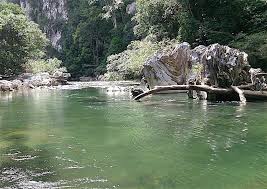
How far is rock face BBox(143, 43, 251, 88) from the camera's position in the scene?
61.9ft

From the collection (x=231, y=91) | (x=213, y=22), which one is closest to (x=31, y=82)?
(x=213, y=22)

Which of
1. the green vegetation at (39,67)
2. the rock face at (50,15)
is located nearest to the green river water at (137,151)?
the green vegetation at (39,67)

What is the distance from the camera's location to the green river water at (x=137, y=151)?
618cm

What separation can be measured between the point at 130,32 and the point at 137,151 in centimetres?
5570

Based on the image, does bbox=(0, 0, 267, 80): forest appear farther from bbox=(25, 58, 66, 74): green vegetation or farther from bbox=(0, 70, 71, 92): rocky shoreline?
bbox=(0, 70, 71, 92): rocky shoreline

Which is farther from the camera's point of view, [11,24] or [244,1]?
[11,24]

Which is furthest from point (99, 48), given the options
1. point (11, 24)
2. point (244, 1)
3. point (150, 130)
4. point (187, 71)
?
point (150, 130)

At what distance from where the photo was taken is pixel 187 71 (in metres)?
25.2

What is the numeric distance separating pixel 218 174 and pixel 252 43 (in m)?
20.4

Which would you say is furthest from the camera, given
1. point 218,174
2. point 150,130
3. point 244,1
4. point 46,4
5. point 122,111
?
point 46,4

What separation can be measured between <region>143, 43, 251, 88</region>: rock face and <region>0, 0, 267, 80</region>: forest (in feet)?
12.8

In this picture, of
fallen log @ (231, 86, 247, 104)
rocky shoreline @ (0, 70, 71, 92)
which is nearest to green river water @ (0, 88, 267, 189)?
fallen log @ (231, 86, 247, 104)

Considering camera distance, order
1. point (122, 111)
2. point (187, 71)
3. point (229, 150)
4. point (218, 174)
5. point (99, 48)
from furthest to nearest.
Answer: point (99, 48), point (187, 71), point (122, 111), point (229, 150), point (218, 174)

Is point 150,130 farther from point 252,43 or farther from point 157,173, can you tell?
point 252,43
